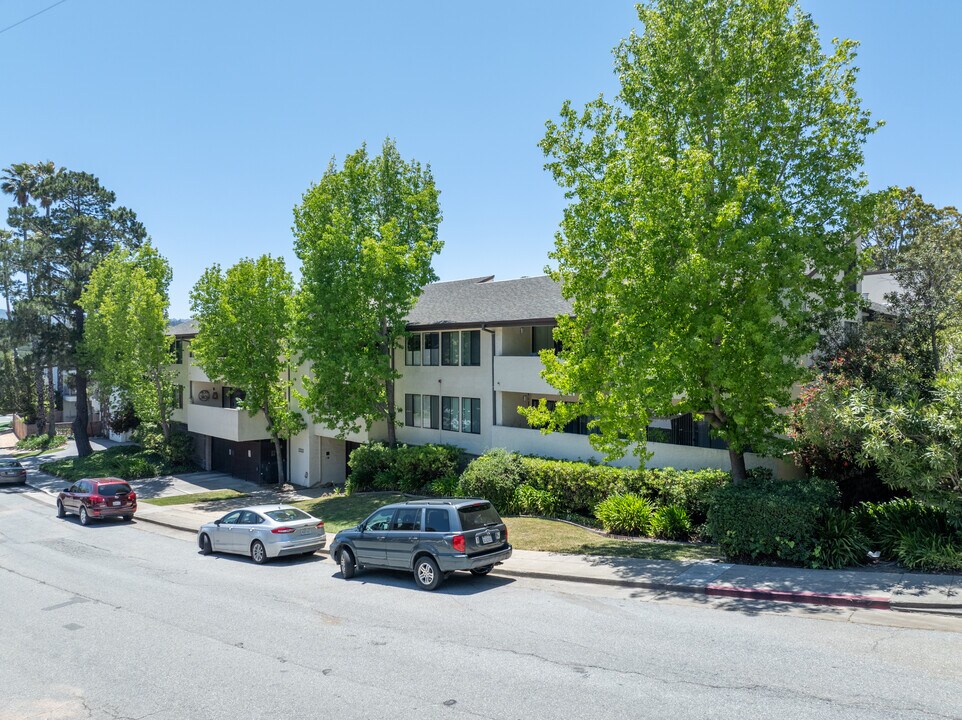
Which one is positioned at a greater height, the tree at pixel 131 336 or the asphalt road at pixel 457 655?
the tree at pixel 131 336

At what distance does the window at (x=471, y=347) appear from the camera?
88.9 ft

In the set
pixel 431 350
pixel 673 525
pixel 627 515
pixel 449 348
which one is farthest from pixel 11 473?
pixel 673 525

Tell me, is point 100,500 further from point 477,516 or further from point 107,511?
point 477,516

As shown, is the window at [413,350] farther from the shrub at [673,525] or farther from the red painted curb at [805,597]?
the red painted curb at [805,597]

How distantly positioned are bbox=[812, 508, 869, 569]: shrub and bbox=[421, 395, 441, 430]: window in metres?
17.5

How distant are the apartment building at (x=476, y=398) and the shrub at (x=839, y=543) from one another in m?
4.25

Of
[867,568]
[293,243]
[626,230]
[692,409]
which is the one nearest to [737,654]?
[867,568]

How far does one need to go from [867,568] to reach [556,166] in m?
12.0

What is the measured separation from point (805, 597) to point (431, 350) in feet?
65.1

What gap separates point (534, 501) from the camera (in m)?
21.3

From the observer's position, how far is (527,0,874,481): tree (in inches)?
571

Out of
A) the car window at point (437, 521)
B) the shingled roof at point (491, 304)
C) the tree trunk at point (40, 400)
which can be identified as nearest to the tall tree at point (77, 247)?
the tree trunk at point (40, 400)

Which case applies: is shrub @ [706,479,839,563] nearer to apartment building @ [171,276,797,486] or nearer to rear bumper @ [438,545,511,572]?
apartment building @ [171,276,797,486]

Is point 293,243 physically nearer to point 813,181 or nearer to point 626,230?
point 626,230
